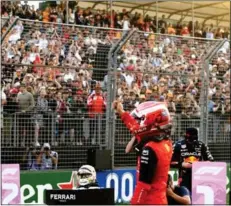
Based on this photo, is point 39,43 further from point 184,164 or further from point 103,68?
point 184,164

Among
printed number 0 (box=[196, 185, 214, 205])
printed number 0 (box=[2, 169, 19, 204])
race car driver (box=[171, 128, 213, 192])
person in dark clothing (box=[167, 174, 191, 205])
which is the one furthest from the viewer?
printed number 0 (box=[196, 185, 214, 205])

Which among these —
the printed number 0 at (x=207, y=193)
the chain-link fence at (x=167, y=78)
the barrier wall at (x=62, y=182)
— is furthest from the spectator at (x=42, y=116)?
the printed number 0 at (x=207, y=193)

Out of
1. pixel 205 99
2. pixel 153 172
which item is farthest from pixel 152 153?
pixel 205 99

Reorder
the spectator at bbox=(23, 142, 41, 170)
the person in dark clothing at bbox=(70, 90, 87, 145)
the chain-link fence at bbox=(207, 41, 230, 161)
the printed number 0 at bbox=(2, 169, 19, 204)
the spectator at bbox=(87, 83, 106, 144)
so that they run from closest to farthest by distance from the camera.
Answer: the printed number 0 at bbox=(2, 169, 19, 204) → the spectator at bbox=(23, 142, 41, 170) → the person in dark clothing at bbox=(70, 90, 87, 145) → the spectator at bbox=(87, 83, 106, 144) → the chain-link fence at bbox=(207, 41, 230, 161)

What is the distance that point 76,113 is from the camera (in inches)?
461

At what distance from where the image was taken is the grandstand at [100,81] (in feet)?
36.6

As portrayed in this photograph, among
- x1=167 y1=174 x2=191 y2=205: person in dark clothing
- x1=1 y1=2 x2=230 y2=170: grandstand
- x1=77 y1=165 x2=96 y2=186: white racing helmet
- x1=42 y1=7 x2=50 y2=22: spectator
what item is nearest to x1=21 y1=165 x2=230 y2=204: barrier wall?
x1=1 y1=2 x2=230 y2=170: grandstand

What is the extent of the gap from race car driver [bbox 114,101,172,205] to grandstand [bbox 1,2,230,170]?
5769mm

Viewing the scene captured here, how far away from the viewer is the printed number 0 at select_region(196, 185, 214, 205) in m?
11.0

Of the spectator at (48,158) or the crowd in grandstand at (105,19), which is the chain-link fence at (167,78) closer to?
the spectator at (48,158)

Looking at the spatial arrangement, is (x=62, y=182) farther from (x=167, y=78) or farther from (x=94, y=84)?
(x=167, y=78)

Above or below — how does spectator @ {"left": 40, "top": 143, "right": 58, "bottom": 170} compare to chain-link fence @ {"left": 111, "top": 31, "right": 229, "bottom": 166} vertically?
below

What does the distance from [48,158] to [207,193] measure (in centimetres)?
297

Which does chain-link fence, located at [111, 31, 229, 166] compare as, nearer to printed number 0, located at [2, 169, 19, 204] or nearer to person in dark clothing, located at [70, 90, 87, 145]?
person in dark clothing, located at [70, 90, 87, 145]
